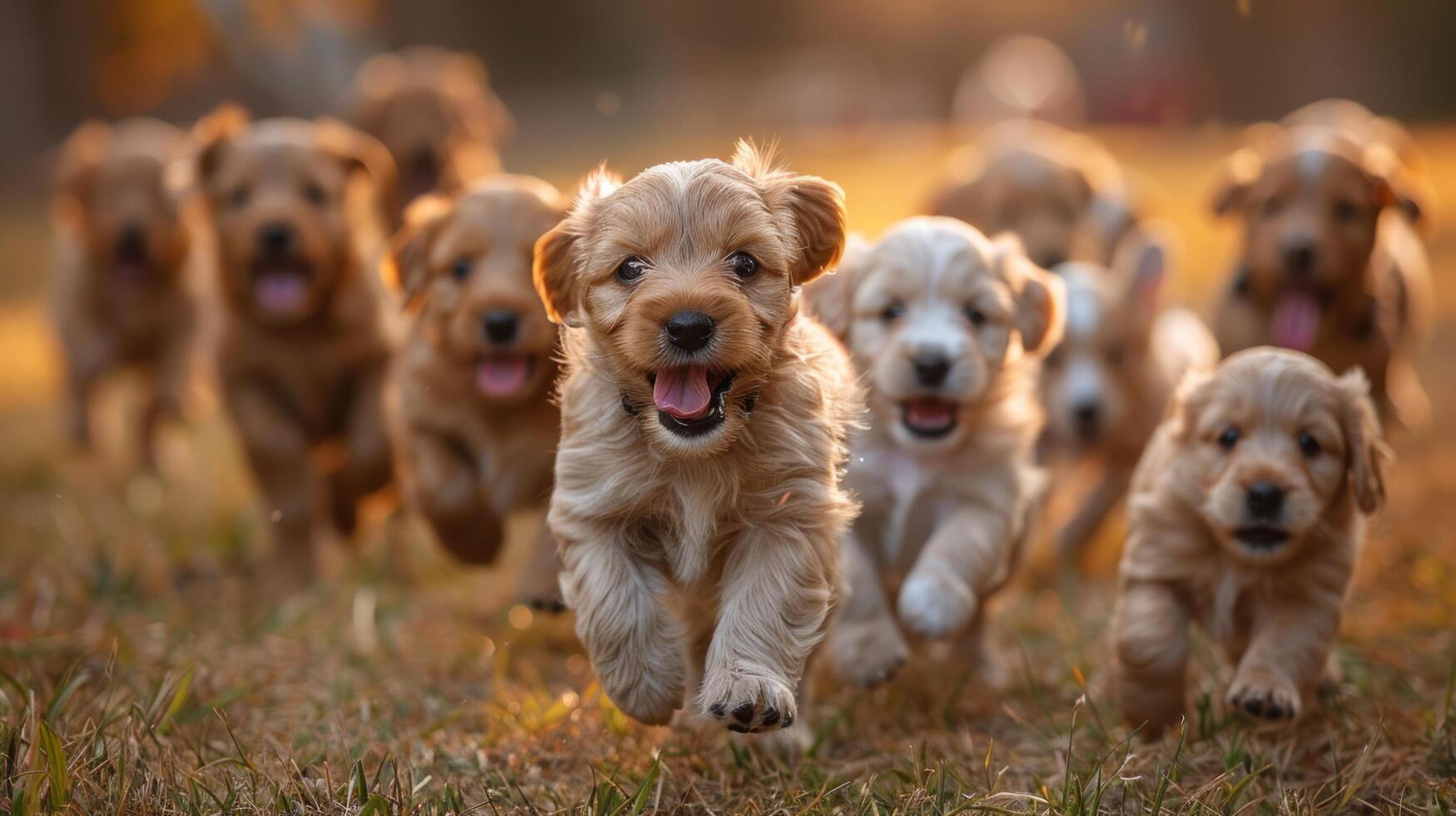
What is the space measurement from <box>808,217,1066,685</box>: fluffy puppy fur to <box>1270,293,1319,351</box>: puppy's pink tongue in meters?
1.80

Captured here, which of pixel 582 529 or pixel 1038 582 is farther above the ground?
pixel 582 529

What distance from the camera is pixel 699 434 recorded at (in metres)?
3.37

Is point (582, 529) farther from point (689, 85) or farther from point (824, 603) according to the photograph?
point (689, 85)

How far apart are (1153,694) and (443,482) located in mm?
2488

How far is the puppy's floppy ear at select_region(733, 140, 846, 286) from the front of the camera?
3.54 metres

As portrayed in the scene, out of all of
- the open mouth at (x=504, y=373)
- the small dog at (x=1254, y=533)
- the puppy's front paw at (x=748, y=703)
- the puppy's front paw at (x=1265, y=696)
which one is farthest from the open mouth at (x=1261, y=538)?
the open mouth at (x=504, y=373)

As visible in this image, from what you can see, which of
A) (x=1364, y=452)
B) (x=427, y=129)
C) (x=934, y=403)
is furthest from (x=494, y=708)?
(x=427, y=129)

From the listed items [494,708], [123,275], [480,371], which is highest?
[480,371]

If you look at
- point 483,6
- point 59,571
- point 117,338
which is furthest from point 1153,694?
point 483,6

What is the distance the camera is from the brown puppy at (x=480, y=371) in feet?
16.1

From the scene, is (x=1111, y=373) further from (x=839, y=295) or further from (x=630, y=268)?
(x=630, y=268)

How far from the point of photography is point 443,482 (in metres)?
5.25

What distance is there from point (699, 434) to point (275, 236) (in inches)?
126

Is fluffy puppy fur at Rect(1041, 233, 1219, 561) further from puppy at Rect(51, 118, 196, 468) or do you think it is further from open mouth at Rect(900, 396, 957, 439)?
puppy at Rect(51, 118, 196, 468)
